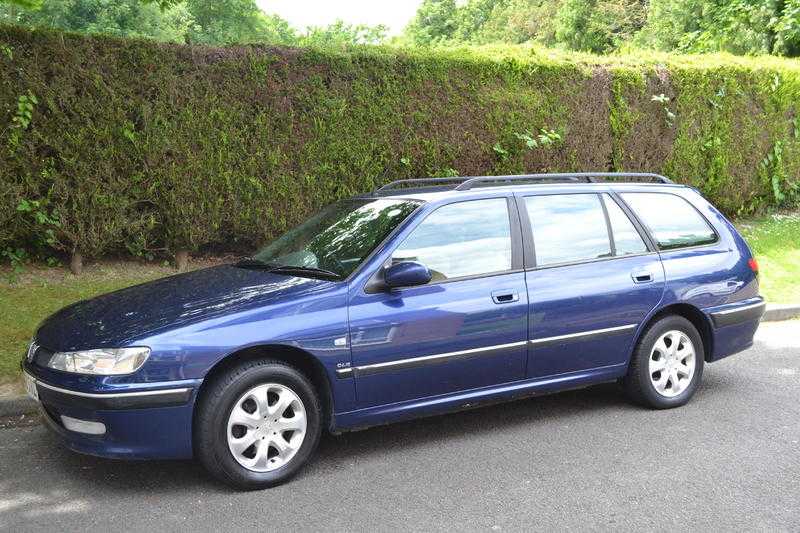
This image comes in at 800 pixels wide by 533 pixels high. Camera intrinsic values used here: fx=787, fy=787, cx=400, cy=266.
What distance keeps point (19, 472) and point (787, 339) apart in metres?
6.77

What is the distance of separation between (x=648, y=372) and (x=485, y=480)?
178 centimetres

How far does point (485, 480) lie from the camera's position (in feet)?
14.0

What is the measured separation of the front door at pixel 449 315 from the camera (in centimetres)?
444

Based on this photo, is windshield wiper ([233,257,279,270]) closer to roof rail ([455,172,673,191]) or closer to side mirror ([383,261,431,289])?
side mirror ([383,261,431,289])

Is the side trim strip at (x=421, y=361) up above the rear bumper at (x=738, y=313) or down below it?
above

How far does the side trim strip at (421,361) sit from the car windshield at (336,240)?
0.56 metres

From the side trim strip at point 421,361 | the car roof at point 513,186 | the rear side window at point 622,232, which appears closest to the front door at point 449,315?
the side trim strip at point 421,361

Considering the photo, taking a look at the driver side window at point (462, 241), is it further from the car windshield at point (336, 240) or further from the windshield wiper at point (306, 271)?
the windshield wiper at point (306, 271)

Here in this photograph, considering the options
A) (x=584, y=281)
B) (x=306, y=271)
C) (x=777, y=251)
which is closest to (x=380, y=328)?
(x=306, y=271)

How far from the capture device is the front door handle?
4801 millimetres

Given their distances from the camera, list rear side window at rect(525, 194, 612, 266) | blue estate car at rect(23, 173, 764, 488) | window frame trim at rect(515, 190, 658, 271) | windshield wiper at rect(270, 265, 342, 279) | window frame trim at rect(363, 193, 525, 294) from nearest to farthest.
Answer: blue estate car at rect(23, 173, 764, 488)
window frame trim at rect(363, 193, 525, 294)
windshield wiper at rect(270, 265, 342, 279)
window frame trim at rect(515, 190, 658, 271)
rear side window at rect(525, 194, 612, 266)

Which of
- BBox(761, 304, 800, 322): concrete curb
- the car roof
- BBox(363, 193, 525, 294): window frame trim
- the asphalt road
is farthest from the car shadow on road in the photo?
BBox(761, 304, 800, 322): concrete curb

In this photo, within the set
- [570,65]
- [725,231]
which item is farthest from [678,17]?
[725,231]

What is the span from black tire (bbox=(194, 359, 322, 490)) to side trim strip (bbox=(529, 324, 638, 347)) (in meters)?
1.59
